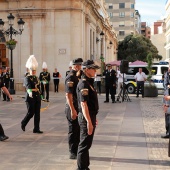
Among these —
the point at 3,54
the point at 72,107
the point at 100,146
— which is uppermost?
the point at 3,54

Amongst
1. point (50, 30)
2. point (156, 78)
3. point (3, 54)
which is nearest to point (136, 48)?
point (50, 30)

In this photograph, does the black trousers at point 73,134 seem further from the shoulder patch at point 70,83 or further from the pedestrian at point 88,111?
the pedestrian at point 88,111

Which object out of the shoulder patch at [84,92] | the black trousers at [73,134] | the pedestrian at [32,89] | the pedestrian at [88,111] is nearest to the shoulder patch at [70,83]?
the black trousers at [73,134]

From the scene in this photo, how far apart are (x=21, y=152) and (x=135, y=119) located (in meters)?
5.91

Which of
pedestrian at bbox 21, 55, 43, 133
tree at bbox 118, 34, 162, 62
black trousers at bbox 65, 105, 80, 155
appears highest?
tree at bbox 118, 34, 162, 62

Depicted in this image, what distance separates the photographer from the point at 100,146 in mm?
8203

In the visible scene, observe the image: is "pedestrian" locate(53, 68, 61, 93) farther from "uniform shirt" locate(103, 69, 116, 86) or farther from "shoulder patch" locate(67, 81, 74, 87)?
"shoulder patch" locate(67, 81, 74, 87)

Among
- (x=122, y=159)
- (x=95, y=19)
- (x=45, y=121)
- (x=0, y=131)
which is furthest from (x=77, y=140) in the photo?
(x=95, y=19)

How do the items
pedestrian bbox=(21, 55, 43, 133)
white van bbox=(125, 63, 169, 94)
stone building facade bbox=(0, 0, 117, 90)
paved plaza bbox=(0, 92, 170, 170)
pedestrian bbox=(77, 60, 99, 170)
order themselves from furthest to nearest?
1. stone building facade bbox=(0, 0, 117, 90)
2. white van bbox=(125, 63, 169, 94)
3. pedestrian bbox=(21, 55, 43, 133)
4. paved plaza bbox=(0, 92, 170, 170)
5. pedestrian bbox=(77, 60, 99, 170)

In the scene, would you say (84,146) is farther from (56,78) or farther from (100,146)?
(56,78)

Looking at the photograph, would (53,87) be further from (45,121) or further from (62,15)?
(45,121)

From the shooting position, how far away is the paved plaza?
6660mm

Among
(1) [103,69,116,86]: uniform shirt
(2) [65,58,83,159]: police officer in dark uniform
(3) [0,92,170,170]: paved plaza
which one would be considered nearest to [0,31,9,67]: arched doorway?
(1) [103,69,116,86]: uniform shirt

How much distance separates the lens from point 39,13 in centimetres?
2984
